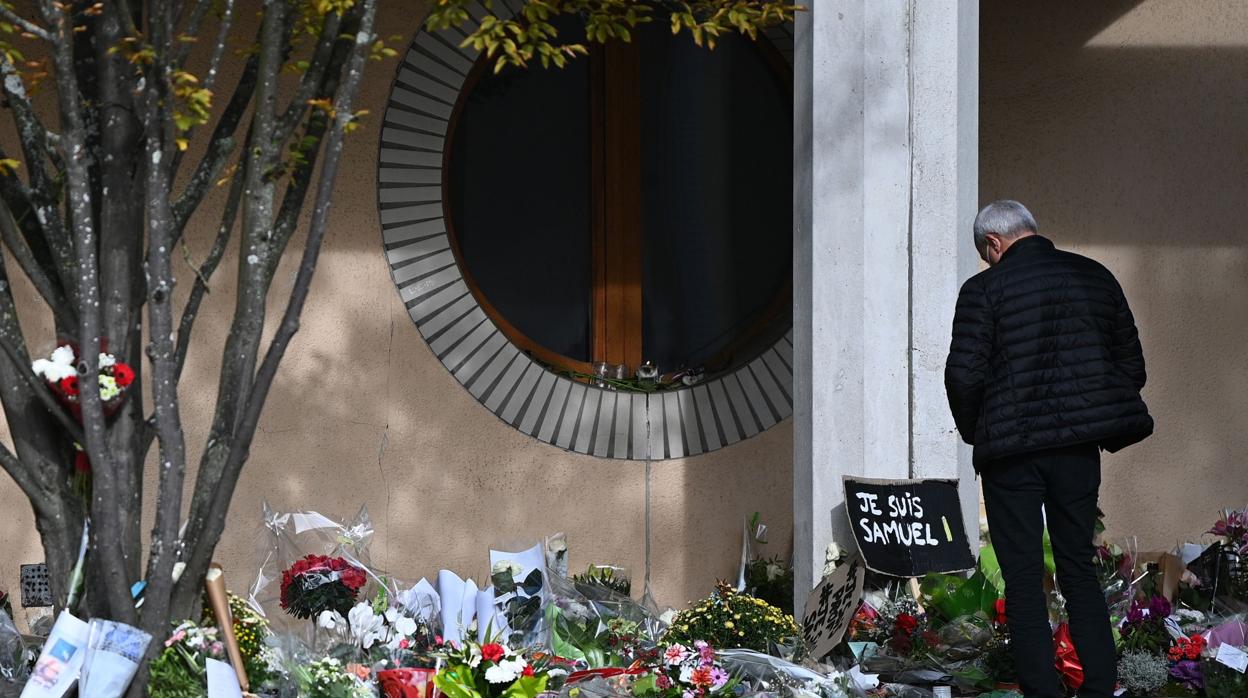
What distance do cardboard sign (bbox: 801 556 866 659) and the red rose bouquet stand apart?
1.44 metres

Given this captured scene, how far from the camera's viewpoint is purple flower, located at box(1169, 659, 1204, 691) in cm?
446

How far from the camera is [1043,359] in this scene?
404 centimetres

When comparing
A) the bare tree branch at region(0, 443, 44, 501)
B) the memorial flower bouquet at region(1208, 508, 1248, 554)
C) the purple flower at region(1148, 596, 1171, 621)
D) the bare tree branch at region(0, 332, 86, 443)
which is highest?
the bare tree branch at region(0, 332, 86, 443)

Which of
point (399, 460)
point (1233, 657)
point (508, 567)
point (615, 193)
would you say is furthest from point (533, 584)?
point (615, 193)

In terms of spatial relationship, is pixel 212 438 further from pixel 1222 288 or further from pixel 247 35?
pixel 1222 288

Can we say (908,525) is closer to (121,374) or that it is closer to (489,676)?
(489,676)

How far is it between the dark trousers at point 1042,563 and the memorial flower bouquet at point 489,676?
4.21 feet

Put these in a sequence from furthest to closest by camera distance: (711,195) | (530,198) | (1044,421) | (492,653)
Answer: (711,195) → (530,198) → (1044,421) → (492,653)

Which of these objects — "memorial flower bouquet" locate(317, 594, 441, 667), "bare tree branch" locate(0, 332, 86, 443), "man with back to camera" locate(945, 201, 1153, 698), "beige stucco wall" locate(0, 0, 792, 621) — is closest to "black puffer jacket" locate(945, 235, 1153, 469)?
"man with back to camera" locate(945, 201, 1153, 698)

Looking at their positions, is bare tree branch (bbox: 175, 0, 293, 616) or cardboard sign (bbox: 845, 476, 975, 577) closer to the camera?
bare tree branch (bbox: 175, 0, 293, 616)

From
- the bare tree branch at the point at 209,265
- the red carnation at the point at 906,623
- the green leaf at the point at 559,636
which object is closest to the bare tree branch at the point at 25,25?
the bare tree branch at the point at 209,265

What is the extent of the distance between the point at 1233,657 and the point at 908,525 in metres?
1.09

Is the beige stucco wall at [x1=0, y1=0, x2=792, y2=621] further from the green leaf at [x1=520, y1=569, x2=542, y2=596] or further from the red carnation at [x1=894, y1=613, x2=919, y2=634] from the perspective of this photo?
the red carnation at [x1=894, y1=613, x2=919, y2=634]

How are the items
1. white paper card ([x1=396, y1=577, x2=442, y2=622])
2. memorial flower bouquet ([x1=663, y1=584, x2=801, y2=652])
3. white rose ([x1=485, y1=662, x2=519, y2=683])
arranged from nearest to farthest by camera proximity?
white rose ([x1=485, y1=662, x2=519, y2=683]) < memorial flower bouquet ([x1=663, y1=584, x2=801, y2=652]) < white paper card ([x1=396, y1=577, x2=442, y2=622])
